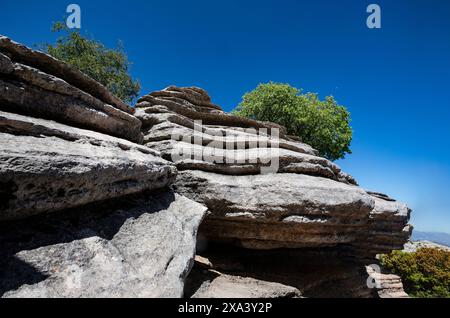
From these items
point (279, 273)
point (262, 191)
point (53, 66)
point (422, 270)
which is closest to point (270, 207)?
point (262, 191)

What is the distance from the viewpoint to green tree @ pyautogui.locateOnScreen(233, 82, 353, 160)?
32844 mm

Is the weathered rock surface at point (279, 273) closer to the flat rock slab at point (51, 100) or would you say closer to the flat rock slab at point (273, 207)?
the flat rock slab at point (273, 207)

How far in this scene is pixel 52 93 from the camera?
26.0ft

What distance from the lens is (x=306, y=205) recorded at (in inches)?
381

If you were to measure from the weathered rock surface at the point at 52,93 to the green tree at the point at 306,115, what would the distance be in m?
25.8

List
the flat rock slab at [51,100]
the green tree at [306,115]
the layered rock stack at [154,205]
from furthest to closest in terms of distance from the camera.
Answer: the green tree at [306,115] < the flat rock slab at [51,100] < the layered rock stack at [154,205]

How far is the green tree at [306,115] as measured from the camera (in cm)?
3284

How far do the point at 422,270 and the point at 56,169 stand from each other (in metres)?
38.2

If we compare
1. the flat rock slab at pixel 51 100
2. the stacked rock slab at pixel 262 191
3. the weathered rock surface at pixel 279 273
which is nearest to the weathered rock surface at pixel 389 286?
the weathered rock surface at pixel 279 273

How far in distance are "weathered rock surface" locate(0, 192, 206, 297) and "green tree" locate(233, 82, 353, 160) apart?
2793cm

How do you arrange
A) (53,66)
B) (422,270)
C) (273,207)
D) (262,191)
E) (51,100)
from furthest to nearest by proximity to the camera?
(422,270) → (262,191) → (273,207) → (53,66) → (51,100)

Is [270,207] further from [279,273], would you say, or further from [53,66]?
[53,66]

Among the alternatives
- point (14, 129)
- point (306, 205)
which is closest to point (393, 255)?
point (306, 205)
